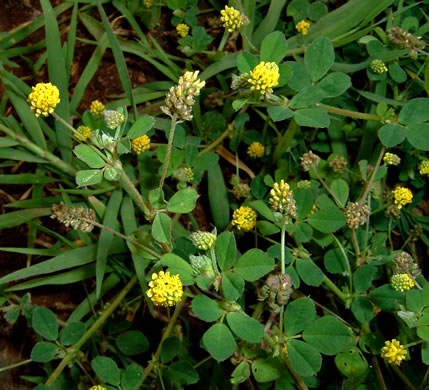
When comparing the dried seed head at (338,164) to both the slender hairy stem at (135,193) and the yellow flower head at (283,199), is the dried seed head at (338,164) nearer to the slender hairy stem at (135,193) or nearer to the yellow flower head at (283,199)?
the yellow flower head at (283,199)

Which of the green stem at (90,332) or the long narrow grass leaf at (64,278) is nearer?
the green stem at (90,332)

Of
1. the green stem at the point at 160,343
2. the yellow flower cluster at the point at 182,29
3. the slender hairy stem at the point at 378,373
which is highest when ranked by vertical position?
the yellow flower cluster at the point at 182,29

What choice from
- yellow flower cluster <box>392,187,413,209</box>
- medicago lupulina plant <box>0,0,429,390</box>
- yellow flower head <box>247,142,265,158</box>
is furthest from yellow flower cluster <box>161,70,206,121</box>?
yellow flower cluster <box>392,187,413,209</box>

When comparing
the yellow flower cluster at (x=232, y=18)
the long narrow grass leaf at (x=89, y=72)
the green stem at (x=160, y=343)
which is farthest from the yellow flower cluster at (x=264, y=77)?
the long narrow grass leaf at (x=89, y=72)

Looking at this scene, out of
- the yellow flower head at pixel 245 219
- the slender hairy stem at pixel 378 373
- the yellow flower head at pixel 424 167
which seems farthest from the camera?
the yellow flower head at pixel 424 167

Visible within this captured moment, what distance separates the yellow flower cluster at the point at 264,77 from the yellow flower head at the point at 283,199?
0.31 meters

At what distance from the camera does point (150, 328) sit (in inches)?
89.8

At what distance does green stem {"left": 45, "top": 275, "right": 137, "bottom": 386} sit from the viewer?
1903 millimetres

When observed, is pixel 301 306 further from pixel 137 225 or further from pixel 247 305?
pixel 137 225

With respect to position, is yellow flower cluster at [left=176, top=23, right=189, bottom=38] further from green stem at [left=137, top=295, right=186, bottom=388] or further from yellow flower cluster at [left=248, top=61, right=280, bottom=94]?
green stem at [left=137, top=295, right=186, bottom=388]

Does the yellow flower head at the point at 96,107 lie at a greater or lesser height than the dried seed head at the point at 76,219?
lesser

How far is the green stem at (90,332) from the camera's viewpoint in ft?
6.24

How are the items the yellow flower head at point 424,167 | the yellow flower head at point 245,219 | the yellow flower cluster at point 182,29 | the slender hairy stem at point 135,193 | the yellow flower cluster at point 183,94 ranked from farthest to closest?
the yellow flower cluster at point 182,29 → the yellow flower head at point 424,167 → the yellow flower head at point 245,219 → the slender hairy stem at point 135,193 → the yellow flower cluster at point 183,94

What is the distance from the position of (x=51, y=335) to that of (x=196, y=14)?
1.72 metres
